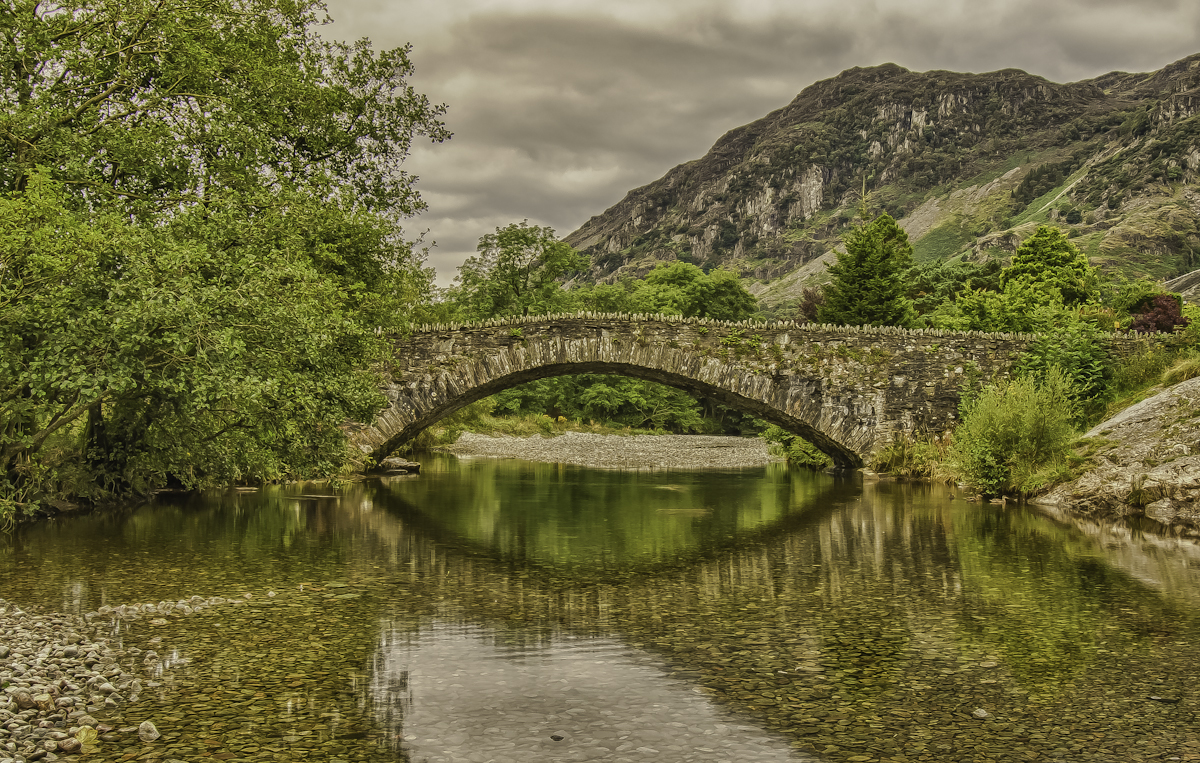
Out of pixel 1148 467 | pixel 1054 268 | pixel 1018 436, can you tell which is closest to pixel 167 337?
pixel 1148 467

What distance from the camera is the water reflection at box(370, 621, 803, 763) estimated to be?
16.0ft

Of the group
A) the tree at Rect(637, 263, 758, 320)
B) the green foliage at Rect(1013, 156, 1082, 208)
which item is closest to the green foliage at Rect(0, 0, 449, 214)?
the tree at Rect(637, 263, 758, 320)

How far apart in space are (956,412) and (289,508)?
17667 millimetres

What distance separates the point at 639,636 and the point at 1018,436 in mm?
14162

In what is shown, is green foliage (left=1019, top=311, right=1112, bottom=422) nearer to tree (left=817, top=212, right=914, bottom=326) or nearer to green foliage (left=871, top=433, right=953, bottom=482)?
green foliage (left=871, top=433, right=953, bottom=482)

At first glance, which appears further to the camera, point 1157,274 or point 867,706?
point 1157,274

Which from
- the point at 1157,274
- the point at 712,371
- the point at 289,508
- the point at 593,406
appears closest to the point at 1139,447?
the point at 712,371

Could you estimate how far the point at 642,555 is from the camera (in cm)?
1186

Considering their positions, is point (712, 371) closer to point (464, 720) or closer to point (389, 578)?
point (389, 578)

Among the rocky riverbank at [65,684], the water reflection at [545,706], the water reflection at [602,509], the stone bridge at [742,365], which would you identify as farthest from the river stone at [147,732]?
the stone bridge at [742,365]

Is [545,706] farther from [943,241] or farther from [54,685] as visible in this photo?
[943,241]

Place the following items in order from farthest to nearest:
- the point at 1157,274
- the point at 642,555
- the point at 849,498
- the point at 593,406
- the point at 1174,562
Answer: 1. the point at 1157,274
2. the point at 593,406
3. the point at 849,498
4. the point at 642,555
5. the point at 1174,562

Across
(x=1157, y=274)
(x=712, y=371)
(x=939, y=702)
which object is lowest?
(x=939, y=702)

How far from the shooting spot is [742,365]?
22500 millimetres
